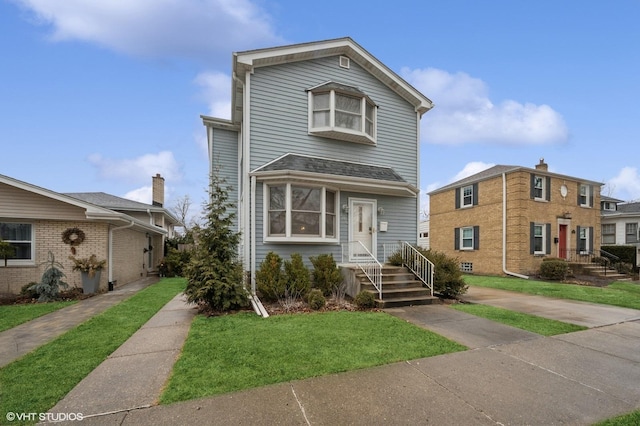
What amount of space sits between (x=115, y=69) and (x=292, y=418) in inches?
545

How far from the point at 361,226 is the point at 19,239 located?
11.3 meters

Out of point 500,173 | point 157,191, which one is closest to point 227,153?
point 157,191

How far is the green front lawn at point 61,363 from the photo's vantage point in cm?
309

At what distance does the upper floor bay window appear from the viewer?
979 cm

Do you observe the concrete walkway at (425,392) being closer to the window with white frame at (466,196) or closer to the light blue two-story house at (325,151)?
the light blue two-story house at (325,151)

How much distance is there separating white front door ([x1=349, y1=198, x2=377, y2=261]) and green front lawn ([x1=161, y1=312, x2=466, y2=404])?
3.57m

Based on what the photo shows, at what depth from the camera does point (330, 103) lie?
9.81 meters

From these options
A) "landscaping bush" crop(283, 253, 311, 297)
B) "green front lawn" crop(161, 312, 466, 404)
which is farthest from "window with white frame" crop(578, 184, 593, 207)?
"landscaping bush" crop(283, 253, 311, 297)

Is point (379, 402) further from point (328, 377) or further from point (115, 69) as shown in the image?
point (115, 69)

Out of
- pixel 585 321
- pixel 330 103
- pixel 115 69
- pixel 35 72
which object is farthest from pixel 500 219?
pixel 35 72

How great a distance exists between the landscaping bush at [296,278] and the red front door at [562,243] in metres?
16.2

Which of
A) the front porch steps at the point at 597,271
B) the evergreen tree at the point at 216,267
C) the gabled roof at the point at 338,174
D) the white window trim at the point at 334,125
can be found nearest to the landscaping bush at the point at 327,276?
the evergreen tree at the point at 216,267

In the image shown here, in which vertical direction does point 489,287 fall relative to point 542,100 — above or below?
below

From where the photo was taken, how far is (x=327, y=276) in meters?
8.45
